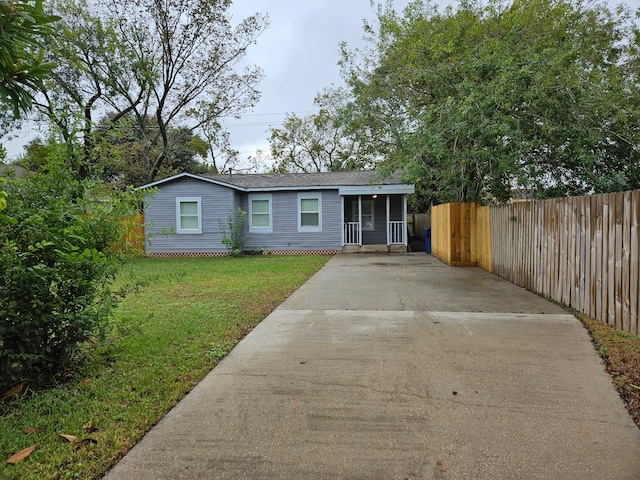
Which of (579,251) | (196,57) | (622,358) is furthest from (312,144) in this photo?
(622,358)

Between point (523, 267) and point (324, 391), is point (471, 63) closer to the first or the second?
point (523, 267)

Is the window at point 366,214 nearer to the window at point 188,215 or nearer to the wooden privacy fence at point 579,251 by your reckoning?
the window at point 188,215

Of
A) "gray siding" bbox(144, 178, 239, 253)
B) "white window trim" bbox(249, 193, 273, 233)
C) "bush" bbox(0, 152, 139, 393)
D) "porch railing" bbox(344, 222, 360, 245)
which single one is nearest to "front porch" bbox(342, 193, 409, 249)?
"porch railing" bbox(344, 222, 360, 245)

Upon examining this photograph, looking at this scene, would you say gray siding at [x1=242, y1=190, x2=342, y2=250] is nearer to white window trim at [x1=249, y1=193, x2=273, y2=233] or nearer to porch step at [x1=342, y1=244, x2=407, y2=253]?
white window trim at [x1=249, y1=193, x2=273, y2=233]

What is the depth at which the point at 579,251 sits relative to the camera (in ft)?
17.4

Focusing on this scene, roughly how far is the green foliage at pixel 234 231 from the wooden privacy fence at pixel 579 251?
390 inches

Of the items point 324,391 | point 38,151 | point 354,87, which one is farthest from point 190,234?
point 324,391

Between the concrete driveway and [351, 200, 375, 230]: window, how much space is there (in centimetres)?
1267

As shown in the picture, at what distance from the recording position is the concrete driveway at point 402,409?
2162 millimetres

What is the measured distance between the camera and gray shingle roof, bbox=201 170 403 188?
636 inches

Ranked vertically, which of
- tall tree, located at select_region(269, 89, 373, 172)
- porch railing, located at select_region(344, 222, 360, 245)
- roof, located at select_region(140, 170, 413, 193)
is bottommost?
porch railing, located at select_region(344, 222, 360, 245)

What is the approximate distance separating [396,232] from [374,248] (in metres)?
1.33

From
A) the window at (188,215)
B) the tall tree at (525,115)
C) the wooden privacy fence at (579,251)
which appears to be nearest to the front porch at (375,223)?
the tall tree at (525,115)

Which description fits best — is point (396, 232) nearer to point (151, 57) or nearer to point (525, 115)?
point (525, 115)
